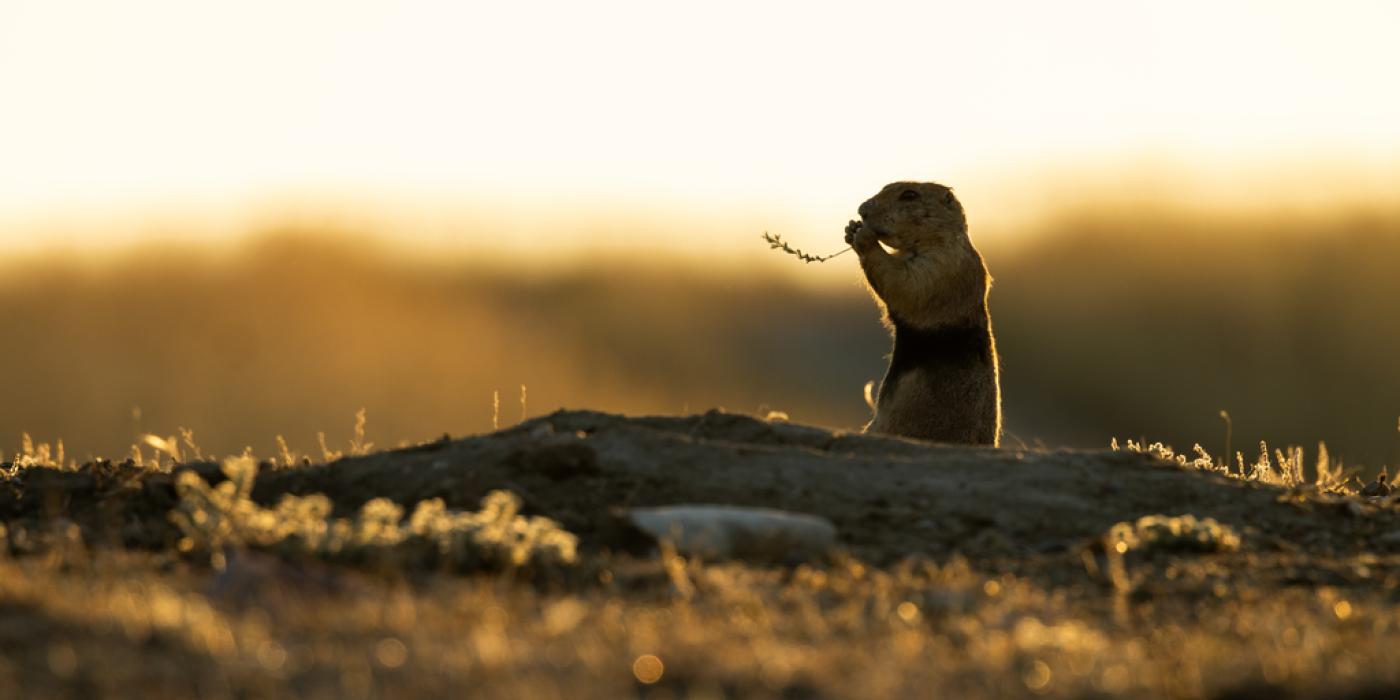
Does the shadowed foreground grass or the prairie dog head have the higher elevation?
the prairie dog head

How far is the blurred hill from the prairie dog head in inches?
464

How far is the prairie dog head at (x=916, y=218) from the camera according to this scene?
375 inches

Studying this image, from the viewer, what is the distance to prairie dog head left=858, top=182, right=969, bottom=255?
31.3 feet

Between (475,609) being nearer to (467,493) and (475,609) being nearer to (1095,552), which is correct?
(467,493)

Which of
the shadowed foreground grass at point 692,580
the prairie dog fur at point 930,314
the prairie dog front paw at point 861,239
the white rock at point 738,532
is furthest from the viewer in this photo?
the prairie dog front paw at point 861,239

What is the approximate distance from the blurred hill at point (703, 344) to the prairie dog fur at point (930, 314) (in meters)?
11.8

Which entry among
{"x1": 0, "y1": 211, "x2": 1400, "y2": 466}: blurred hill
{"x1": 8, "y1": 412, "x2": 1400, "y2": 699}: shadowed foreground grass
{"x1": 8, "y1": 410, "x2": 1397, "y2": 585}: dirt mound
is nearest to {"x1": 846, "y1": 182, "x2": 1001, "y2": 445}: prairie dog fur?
{"x1": 8, "y1": 412, "x2": 1400, "y2": 699}: shadowed foreground grass

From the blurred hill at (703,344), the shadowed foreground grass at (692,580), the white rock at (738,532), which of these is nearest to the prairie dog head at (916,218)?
the shadowed foreground grass at (692,580)

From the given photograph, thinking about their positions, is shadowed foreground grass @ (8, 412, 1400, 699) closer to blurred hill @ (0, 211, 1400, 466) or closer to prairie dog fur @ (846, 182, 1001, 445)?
prairie dog fur @ (846, 182, 1001, 445)

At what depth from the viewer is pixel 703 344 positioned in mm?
29922

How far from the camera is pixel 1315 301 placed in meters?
28.1

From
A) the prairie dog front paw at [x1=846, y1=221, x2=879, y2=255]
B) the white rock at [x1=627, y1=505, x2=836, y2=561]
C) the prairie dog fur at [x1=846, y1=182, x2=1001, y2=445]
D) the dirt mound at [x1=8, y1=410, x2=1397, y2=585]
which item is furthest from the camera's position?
the prairie dog front paw at [x1=846, y1=221, x2=879, y2=255]

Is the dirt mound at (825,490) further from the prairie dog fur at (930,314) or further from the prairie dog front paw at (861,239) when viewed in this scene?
the prairie dog front paw at (861,239)

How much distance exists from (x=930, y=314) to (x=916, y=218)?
579mm
